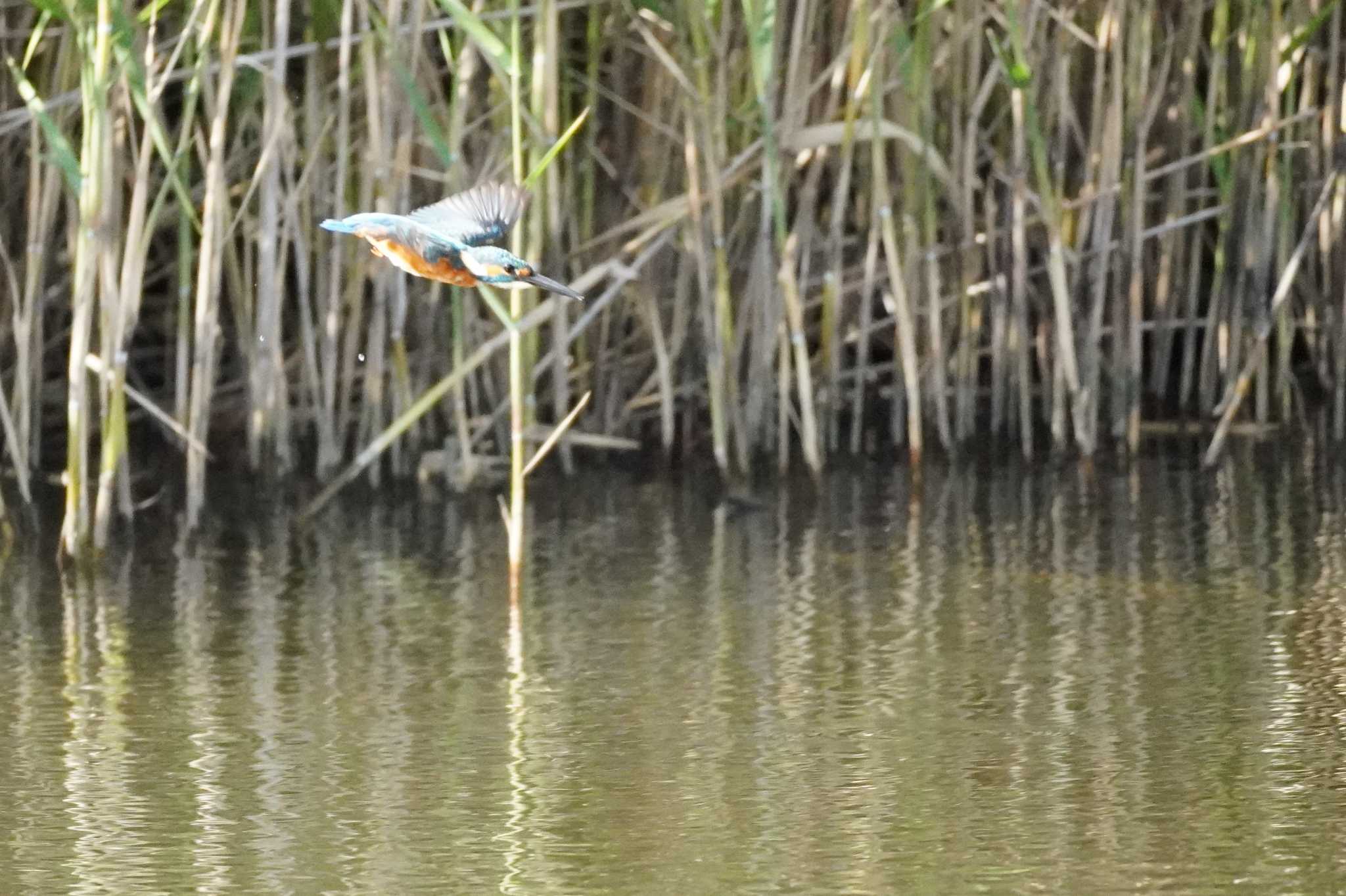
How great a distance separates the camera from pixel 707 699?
3.45 metres

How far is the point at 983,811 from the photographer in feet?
9.16

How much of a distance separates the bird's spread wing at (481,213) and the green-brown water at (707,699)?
741 mm

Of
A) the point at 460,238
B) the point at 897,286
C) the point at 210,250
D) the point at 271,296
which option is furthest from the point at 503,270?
the point at 897,286

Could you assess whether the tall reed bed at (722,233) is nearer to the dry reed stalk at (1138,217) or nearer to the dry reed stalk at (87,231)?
the dry reed stalk at (1138,217)

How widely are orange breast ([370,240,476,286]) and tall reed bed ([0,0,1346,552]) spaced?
1655mm

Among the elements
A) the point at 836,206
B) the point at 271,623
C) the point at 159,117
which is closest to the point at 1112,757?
the point at 271,623

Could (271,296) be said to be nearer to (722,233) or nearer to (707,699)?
(722,233)

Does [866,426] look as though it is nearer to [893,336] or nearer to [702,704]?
[893,336]

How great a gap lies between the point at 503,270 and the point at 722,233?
224cm

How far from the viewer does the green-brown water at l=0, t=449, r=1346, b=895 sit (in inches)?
105

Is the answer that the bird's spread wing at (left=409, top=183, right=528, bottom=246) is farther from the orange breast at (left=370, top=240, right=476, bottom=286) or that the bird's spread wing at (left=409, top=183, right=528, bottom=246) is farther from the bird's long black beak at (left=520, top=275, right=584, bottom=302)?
the bird's long black beak at (left=520, top=275, right=584, bottom=302)

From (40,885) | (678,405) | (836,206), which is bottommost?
(40,885)

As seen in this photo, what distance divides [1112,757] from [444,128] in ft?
9.08

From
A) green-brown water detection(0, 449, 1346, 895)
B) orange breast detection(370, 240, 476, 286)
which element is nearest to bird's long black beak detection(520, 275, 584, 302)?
orange breast detection(370, 240, 476, 286)
